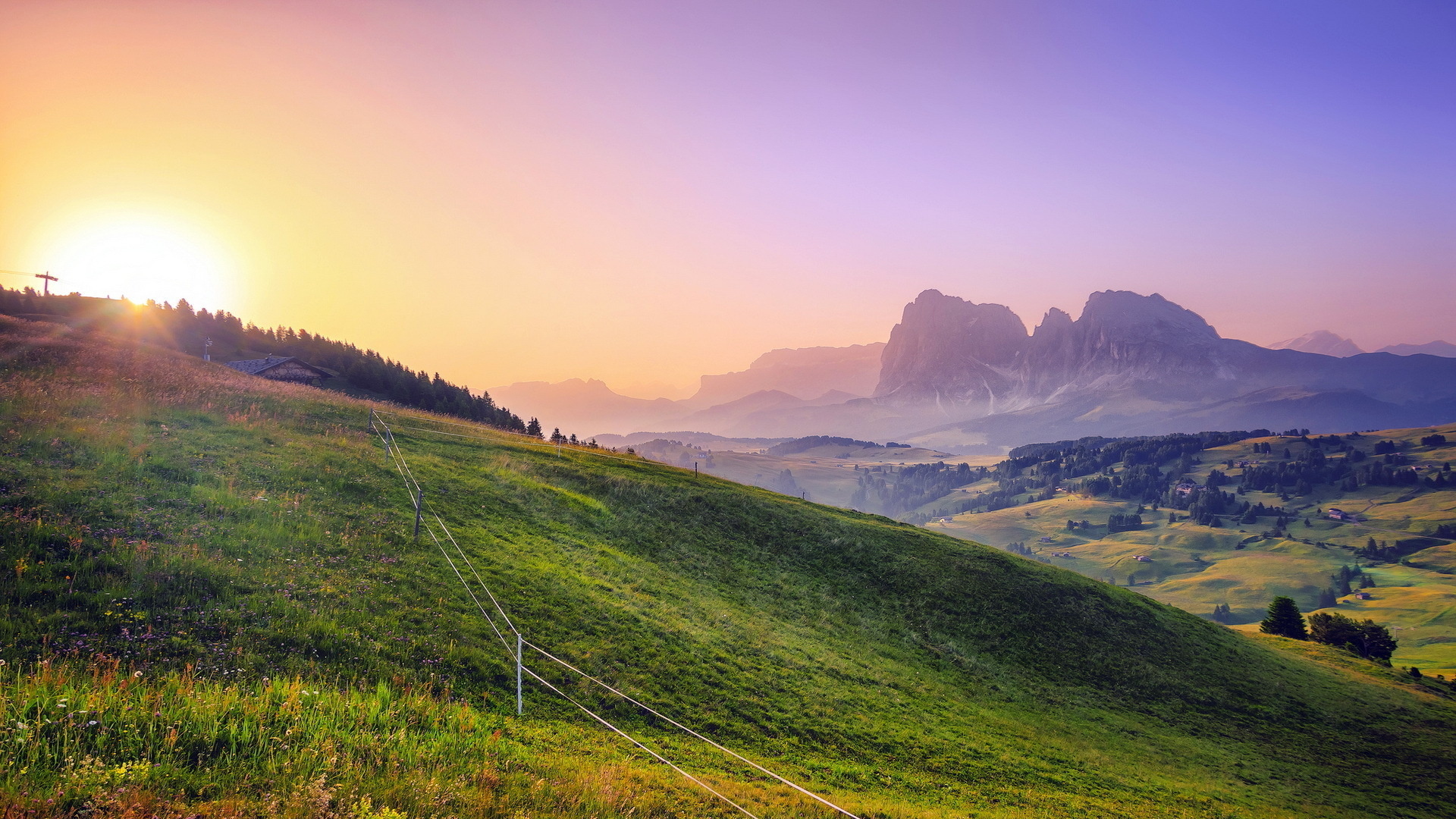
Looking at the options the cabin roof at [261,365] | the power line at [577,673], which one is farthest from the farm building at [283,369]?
the power line at [577,673]

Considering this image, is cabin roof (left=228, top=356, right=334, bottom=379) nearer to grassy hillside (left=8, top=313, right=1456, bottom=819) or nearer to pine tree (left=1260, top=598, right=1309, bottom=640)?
grassy hillside (left=8, top=313, right=1456, bottom=819)

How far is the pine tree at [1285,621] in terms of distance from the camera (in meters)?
70.6

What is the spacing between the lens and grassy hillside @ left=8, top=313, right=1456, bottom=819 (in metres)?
9.11

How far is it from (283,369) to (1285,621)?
14092cm

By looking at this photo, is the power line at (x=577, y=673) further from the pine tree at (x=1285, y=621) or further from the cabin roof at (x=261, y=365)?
the pine tree at (x=1285, y=621)

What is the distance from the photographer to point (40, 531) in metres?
15.0

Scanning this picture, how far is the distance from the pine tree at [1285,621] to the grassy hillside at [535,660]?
21561 millimetres

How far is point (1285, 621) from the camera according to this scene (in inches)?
2783

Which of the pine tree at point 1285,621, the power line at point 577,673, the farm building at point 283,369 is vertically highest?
the farm building at point 283,369

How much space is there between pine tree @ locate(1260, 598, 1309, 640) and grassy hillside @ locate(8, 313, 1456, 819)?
21.6 metres

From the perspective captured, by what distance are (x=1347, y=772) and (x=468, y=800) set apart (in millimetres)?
46441

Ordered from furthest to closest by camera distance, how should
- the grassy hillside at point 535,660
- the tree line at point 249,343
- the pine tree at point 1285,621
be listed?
the tree line at point 249,343 < the pine tree at point 1285,621 < the grassy hillside at point 535,660

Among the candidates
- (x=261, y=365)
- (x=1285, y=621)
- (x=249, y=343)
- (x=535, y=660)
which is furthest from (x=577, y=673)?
(x=249, y=343)

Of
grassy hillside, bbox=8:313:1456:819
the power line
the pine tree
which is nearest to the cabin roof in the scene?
grassy hillside, bbox=8:313:1456:819
